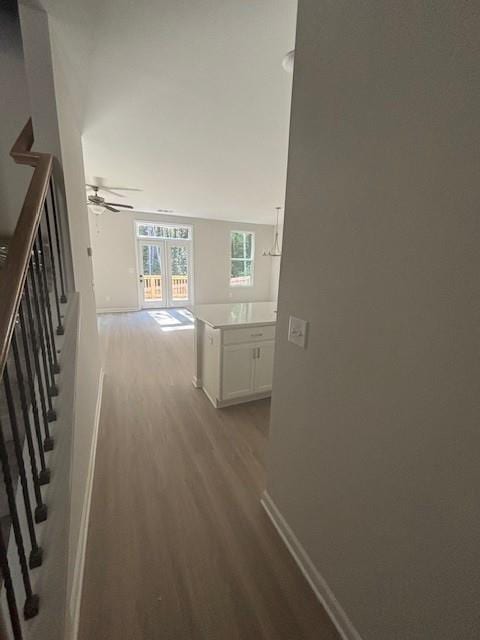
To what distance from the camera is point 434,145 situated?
2.19 feet

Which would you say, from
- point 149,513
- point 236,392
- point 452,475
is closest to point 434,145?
point 452,475

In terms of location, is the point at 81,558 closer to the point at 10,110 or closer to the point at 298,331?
the point at 298,331

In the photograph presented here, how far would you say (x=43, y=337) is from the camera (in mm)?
1130

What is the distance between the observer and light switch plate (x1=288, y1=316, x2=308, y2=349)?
3.85ft

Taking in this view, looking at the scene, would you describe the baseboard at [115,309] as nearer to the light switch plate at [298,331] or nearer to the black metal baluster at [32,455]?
the black metal baluster at [32,455]

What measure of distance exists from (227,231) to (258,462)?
23.7ft

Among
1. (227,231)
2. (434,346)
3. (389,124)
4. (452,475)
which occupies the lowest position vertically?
(452,475)

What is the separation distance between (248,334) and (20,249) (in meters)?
1.88

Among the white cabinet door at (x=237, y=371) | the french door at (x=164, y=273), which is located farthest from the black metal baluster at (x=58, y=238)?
the french door at (x=164, y=273)

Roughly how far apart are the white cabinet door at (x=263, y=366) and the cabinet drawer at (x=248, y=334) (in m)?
0.10

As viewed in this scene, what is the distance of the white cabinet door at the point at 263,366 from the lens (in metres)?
2.64

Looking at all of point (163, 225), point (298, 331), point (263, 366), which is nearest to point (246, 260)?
point (163, 225)

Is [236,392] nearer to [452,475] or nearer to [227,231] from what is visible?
[452,475]

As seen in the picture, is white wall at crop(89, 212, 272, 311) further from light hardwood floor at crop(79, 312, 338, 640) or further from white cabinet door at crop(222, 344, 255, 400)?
white cabinet door at crop(222, 344, 255, 400)
